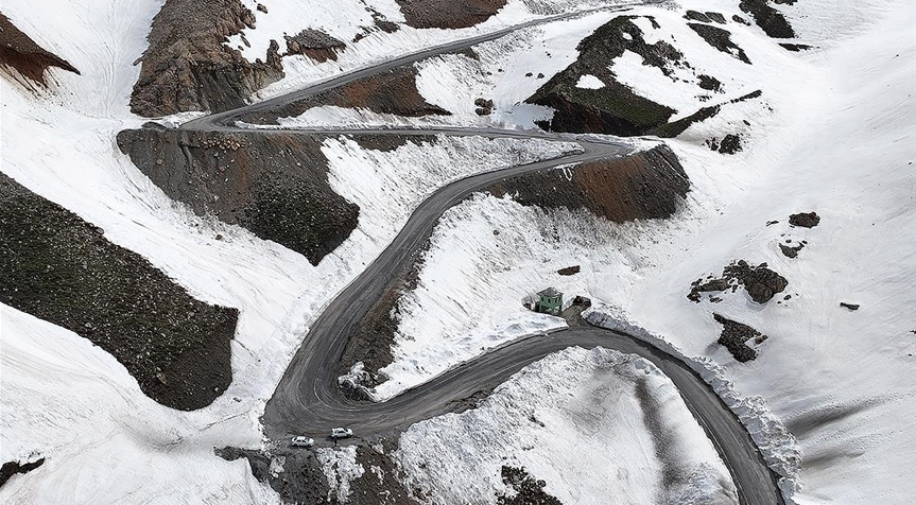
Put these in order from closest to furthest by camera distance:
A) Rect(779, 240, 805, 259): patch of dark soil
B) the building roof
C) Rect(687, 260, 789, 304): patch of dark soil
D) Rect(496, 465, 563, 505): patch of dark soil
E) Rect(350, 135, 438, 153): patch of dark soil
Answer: Rect(496, 465, 563, 505): patch of dark soil, Rect(687, 260, 789, 304): patch of dark soil, the building roof, Rect(779, 240, 805, 259): patch of dark soil, Rect(350, 135, 438, 153): patch of dark soil

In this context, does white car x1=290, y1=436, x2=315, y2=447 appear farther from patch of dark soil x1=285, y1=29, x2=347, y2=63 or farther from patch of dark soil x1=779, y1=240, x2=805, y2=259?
patch of dark soil x1=285, y1=29, x2=347, y2=63

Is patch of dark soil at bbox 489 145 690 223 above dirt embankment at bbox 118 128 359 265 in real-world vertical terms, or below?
below

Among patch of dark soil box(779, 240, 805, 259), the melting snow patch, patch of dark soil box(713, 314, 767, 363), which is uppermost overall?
patch of dark soil box(779, 240, 805, 259)

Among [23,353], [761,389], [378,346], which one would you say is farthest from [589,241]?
[23,353]

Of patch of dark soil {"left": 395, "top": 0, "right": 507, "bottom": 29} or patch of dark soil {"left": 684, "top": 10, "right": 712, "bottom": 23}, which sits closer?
patch of dark soil {"left": 395, "top": 0, "right": 507, "bottom": 29}

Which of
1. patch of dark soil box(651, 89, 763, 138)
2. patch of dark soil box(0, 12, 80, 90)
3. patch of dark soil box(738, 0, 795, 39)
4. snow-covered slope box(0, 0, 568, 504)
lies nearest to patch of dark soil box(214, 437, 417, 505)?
snow-covered slope box(0, 0, 568, 504)

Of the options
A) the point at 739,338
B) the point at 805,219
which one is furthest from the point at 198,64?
the point at 805,219
